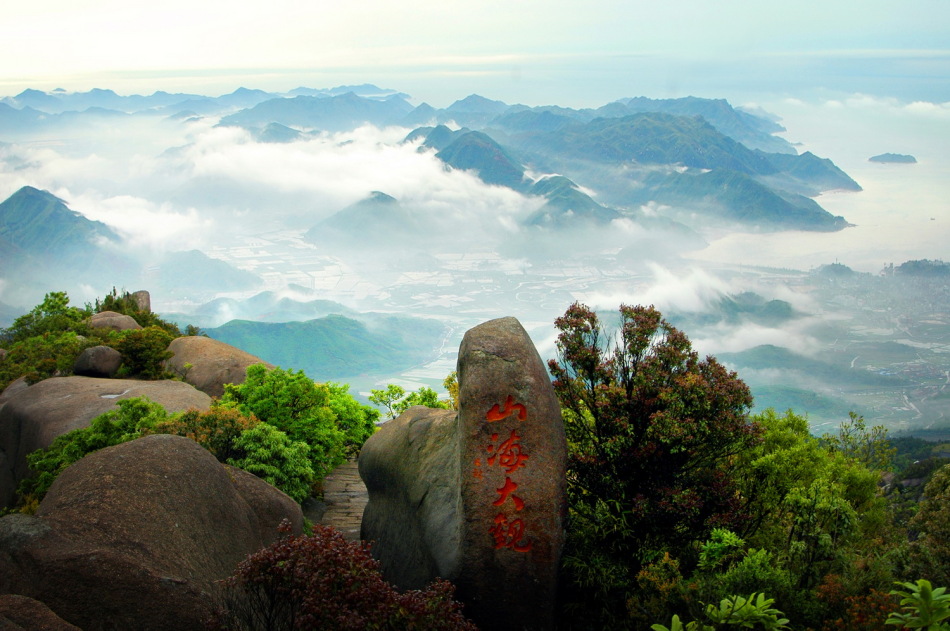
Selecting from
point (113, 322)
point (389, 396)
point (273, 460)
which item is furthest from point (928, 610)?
point (113, 322)

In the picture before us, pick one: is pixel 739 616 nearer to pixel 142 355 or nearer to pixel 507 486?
pixel 507 486

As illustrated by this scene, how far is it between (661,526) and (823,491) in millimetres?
2225

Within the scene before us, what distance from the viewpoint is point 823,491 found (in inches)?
348

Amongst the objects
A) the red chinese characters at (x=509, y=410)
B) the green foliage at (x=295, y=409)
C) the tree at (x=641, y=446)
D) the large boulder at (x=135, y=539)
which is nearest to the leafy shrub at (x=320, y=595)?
the large boulder at (x=135, y=539)

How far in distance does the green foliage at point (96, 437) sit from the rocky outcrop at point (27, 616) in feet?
20.9

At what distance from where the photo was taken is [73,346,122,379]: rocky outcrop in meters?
19.0

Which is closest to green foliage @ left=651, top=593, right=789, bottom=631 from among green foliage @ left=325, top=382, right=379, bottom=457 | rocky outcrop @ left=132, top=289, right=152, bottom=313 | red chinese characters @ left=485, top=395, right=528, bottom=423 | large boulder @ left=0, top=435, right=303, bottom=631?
red chinese characters @ left=485, top=395, right=528, bottom=423

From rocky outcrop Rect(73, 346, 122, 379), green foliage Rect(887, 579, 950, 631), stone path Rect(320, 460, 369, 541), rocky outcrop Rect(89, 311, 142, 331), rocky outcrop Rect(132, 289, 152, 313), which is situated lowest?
stone path Rect(320, 460, 369, 541)

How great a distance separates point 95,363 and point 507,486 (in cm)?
1571

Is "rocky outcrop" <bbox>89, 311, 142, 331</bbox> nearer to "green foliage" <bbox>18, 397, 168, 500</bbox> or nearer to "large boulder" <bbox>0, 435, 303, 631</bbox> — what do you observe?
"green foliage" <bbox>18, 397, 168, 500</bbox>

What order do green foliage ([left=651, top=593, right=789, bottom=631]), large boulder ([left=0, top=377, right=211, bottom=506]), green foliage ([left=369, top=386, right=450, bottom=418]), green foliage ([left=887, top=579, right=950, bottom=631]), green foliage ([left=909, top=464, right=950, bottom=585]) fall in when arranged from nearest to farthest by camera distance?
green foliage ([left=887, top=579, right=950, bottom=631])
green foliage ([left=651, top=593, right=789, bottom=631])
green foliage ([left=909, top=464, right=950, bottom=585])
large boulder ([left=0, top=377, right=211, bottom=506])
green foliage ([left=369, top=386, right=450, bottom=418])

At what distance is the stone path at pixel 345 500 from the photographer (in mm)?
13080

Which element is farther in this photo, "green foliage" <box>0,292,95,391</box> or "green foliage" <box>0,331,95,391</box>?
"green foliage" <box>0,292,95,391</box>

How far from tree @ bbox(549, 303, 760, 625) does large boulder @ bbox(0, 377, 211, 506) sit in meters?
10.0
